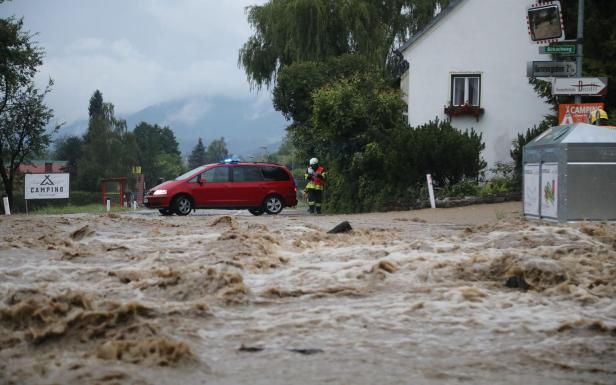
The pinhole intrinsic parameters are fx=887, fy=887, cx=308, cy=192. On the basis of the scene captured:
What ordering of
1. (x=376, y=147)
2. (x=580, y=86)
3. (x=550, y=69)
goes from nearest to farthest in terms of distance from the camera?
(x=580, y=86) → (x=550, y=69) → (x=376, y=147)

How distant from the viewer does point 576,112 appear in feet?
56.9

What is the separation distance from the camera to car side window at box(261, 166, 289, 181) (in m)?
28.1

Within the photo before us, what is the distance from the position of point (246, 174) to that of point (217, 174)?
938 millimetres

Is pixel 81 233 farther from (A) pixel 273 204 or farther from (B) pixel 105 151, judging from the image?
(B) pixel 105 151

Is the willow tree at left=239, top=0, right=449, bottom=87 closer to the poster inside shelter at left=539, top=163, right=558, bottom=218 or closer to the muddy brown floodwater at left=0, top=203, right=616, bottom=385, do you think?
the poster inside shelter at left=539, top=163, right=558, bottom=218

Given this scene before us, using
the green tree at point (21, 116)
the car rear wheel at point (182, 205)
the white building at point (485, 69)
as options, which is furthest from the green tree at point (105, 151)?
the car rear wheel at point (182, 205)

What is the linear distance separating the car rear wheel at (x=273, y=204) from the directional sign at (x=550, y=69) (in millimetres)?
12267

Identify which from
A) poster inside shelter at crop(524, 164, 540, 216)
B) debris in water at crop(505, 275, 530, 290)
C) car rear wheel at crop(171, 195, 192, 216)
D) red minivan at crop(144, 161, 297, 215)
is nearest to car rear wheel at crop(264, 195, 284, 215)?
red minivan at crop(144, 161, 297, 215)

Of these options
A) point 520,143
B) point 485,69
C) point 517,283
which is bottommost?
point 517,283

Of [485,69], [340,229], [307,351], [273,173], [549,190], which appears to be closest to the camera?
[307,351]

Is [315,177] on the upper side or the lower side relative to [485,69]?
lower

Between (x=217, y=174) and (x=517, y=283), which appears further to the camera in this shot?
(x=217, y=174)

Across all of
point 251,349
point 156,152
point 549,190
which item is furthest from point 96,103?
point 251,349

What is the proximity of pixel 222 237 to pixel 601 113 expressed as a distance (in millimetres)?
8722
